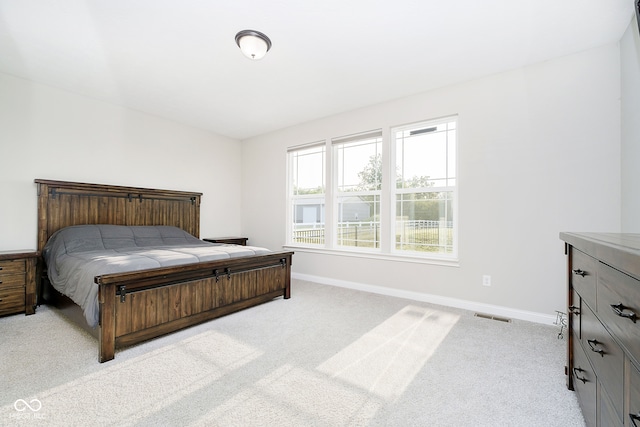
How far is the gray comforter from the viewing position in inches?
87.5

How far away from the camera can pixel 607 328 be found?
0.98 metres

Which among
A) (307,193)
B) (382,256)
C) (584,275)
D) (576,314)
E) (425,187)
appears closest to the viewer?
(584,275)

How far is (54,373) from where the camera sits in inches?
71.9

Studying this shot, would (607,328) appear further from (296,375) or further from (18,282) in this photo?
(18,282)

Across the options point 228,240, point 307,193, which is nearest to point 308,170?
point 307,193

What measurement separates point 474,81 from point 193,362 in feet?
12.3

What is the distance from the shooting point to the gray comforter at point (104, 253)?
2.22 meters

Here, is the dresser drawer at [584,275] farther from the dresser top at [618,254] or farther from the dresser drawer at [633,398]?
the dresser drawer at [633,398]

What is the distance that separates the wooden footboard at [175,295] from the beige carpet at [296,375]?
0.11 meters

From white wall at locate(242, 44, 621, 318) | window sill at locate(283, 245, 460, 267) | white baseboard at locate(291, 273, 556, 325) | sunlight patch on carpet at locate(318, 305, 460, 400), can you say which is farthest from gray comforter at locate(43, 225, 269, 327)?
white wall at locate(242, 44, 621, 318)

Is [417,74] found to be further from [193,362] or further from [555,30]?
[193,362]

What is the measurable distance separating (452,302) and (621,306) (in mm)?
2608

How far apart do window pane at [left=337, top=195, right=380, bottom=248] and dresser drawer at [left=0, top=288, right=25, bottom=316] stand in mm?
3597

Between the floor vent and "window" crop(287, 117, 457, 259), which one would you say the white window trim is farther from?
the floor vent
